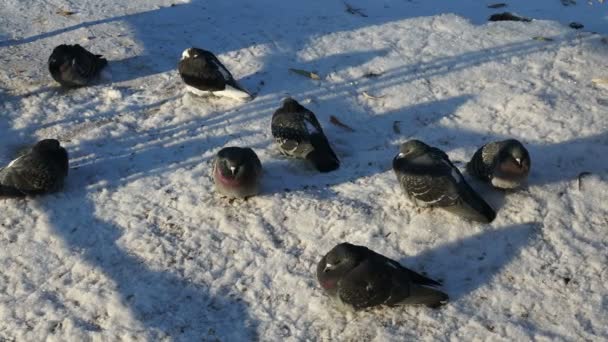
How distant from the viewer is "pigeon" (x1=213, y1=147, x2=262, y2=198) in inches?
205

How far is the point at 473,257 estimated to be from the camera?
4781mm

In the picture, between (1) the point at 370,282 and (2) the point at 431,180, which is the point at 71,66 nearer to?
(2) the point at 431,180

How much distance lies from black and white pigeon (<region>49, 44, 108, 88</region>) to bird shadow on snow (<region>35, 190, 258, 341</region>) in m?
2.00

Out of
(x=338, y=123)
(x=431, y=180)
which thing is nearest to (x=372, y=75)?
(x=338, y=123)

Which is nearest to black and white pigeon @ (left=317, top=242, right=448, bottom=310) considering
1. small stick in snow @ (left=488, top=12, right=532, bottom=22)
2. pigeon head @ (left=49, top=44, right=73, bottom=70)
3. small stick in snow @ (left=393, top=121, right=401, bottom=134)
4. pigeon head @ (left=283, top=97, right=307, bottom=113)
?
pigeon head @ (left=283, top=97, right=307, bottom=113)

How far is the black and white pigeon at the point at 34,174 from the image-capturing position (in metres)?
5.35

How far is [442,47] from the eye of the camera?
762cm

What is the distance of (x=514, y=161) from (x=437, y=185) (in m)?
0.67

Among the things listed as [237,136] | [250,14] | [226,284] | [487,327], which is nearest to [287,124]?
[237,136]

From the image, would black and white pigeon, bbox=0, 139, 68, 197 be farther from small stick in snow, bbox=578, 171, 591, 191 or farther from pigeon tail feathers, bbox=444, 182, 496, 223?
small stick in snow, bbox=578, 171, 591, 191

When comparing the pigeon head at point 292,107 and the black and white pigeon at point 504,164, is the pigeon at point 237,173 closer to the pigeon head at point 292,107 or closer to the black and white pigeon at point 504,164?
the pigeon head at point 292,107

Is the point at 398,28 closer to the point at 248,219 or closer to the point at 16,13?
the point at 248,219

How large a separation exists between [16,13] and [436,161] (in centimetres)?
608

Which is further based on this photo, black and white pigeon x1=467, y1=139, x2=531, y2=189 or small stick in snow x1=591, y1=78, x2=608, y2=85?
small stick in snow x1=591, y1=78, x2=608, y2=85
